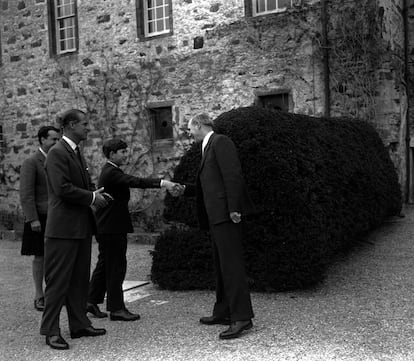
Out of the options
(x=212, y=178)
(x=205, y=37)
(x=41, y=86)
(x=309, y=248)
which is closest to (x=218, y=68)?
(x=205, y=37)

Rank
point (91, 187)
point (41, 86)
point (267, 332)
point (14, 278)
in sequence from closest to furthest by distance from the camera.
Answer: point (267, 332), point (91, 187), point (14, 278), point (41, 86)

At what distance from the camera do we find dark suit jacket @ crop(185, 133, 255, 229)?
194 inches

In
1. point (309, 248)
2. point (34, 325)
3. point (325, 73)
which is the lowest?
point (34, 325)

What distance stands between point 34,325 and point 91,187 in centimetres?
141

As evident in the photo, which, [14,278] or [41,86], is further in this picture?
[41,86]

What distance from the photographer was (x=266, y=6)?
1230 cm

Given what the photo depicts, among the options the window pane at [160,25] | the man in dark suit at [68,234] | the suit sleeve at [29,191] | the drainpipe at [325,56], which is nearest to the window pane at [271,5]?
the drainpipe at [325,56]

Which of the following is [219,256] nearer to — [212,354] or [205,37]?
[212,354]

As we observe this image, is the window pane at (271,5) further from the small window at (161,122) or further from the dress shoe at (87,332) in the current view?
the dress shoe at (87,332)

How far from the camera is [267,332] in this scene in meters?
4.93

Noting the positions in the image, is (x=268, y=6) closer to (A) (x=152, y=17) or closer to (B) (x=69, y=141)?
(A) (x=152, y=17)

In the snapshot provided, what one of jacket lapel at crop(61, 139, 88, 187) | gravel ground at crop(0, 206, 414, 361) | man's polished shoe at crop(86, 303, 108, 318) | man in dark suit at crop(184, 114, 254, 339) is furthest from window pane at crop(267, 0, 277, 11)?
man's polished shoe at crop(86, 303, 108, 318)

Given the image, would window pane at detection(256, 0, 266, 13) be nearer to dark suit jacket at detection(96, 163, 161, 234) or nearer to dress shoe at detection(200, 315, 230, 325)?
dark suit jacket at detection(96, 163, 161, 234)

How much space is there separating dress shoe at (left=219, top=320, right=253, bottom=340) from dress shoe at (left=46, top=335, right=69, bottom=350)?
1.25 m
